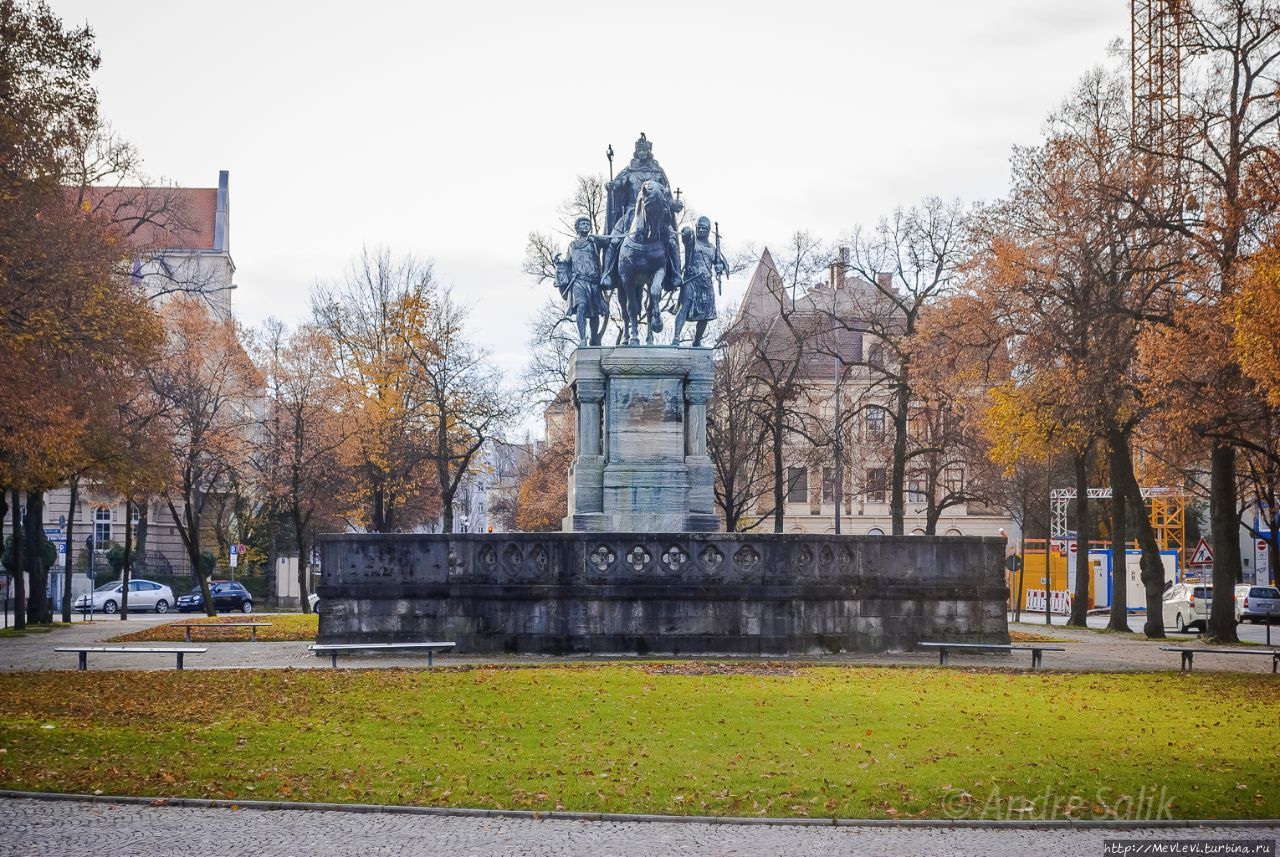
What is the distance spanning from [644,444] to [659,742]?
13.2 metres

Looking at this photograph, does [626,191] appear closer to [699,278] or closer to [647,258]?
[647,258]

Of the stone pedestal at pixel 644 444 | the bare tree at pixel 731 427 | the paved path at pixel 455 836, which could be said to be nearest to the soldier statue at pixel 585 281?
the stone pedestal at pixel 644 444

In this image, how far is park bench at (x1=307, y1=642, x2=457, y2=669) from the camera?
71.8ft

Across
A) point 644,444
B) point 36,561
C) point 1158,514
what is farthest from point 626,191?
point 1158,514

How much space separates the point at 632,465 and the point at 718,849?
16.8 m

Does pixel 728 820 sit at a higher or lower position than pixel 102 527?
lower

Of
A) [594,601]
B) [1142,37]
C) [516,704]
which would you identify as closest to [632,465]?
[594,601]

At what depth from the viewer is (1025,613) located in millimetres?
63344

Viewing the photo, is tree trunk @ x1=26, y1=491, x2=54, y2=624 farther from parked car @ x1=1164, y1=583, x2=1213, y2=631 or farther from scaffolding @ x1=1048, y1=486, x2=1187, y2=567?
scaffolding @ x1=1048, y1=486, x2=1187, y2=567

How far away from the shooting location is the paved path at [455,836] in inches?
368

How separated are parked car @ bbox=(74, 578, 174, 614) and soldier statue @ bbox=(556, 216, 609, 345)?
3494 centimetres

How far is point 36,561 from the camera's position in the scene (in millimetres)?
36906

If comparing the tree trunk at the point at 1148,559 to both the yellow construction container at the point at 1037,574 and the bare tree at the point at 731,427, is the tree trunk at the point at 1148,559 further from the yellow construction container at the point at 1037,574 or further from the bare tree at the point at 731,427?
the yellow construction container at the point at 1037,574

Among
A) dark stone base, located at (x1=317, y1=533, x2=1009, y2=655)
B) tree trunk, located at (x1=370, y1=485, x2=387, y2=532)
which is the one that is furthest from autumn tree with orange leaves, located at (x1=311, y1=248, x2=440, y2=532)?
dark stone base, located at (x1=317, y1=533, x2=1009, y2=655)
